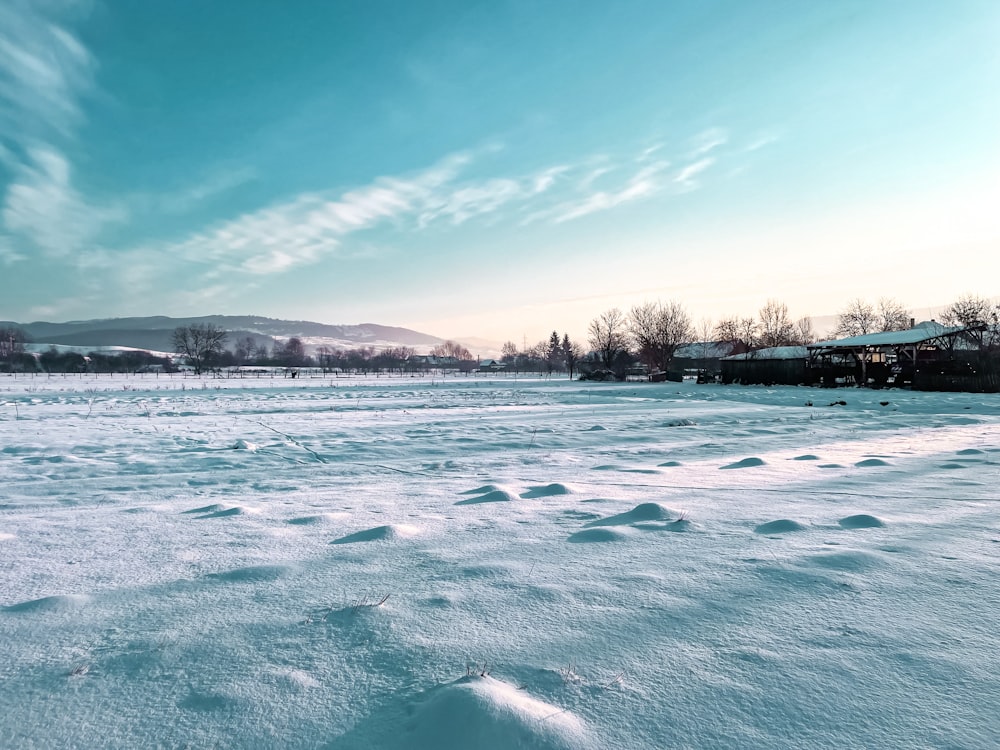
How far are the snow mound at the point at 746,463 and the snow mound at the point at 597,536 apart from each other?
3.67m

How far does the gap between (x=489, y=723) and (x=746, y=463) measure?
6191 millimetres

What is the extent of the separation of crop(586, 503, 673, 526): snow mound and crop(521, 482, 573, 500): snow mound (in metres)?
1.04

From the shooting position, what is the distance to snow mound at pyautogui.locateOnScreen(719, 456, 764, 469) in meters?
6.55

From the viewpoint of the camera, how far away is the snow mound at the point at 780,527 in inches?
140

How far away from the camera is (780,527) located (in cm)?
362

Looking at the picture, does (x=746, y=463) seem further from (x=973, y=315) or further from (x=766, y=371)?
(x=973, y=315)

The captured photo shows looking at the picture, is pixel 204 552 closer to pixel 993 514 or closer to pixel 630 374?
pixel 993 514

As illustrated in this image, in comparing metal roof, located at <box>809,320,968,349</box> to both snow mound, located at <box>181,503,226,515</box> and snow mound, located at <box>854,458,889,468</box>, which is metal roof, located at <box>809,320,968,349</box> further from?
snow mound, located at <box>181,503,226,515</box>

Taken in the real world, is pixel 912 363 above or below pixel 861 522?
above

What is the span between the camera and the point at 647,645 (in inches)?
79.5

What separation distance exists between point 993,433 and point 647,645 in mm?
11750

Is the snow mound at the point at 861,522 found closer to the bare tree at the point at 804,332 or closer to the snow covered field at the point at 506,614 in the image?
the snow covered field at the point at 506,614

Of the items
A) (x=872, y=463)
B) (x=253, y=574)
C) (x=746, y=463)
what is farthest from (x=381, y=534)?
(x=872, y=463)

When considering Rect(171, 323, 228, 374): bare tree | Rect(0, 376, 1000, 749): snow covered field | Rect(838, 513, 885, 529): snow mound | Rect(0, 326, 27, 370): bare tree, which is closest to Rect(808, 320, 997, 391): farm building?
Rect(0, 376, 1000, 749): snow covered field
